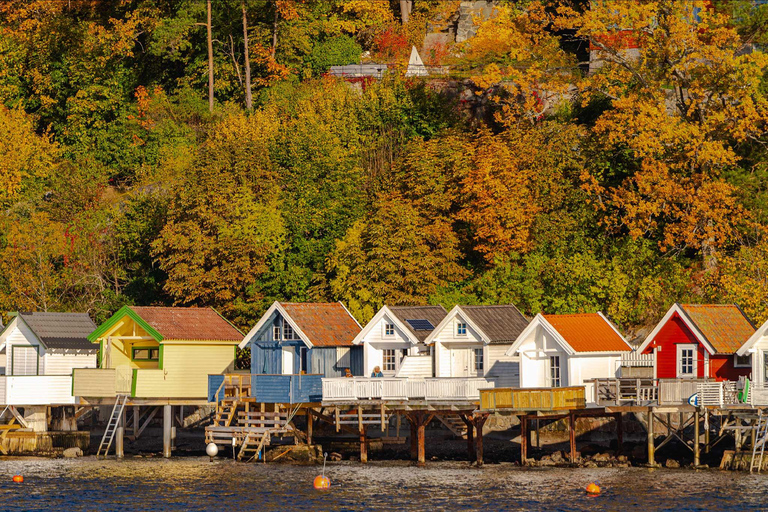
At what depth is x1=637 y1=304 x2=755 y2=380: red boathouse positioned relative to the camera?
5622 centimetres

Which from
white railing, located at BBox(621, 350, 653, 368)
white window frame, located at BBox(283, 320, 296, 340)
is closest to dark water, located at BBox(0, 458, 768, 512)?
white railing, located at BBox(621, 350, 653, 368)

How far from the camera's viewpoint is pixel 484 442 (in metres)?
64.0

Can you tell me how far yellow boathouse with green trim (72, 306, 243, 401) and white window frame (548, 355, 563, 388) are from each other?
16191mm

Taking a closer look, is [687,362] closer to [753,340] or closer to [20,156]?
[753,340]

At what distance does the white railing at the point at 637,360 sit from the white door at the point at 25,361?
29.0m

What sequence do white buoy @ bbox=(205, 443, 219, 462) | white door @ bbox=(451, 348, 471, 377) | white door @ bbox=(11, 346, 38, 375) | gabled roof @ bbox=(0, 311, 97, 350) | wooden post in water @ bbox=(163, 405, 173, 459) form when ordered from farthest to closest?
white door @ bbox=(11, 346, 38, 375) < gabled roof @ bbox=(0, 311, 97, 350) < wooden post in water @ bbox=(163, 405, 173, 459) < white buoy @ bbox=(205, 443, 219, 462) < white door @ bbox=(451, 348, 471, 377)

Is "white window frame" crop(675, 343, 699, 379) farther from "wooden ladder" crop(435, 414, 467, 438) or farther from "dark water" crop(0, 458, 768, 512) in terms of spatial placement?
"wooden ladder" crop(435, 414, 467, 438)

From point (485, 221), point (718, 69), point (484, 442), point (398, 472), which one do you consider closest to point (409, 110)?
point (485, 221)

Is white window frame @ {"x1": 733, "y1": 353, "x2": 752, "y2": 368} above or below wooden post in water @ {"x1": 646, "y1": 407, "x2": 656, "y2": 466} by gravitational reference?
above

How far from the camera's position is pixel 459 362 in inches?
2352

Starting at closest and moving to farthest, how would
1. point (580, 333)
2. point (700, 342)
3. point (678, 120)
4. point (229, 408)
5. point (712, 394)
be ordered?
A: point (712, 394) < point (700, 342) < point (580, 333) < point (229, 408) < point (678, 120)

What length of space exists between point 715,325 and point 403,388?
13918 mm

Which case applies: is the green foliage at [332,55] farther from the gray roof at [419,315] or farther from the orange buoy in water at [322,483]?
the orange buoy in water at [322,483]

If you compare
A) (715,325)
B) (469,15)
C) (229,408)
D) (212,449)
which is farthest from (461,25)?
(212,449)
